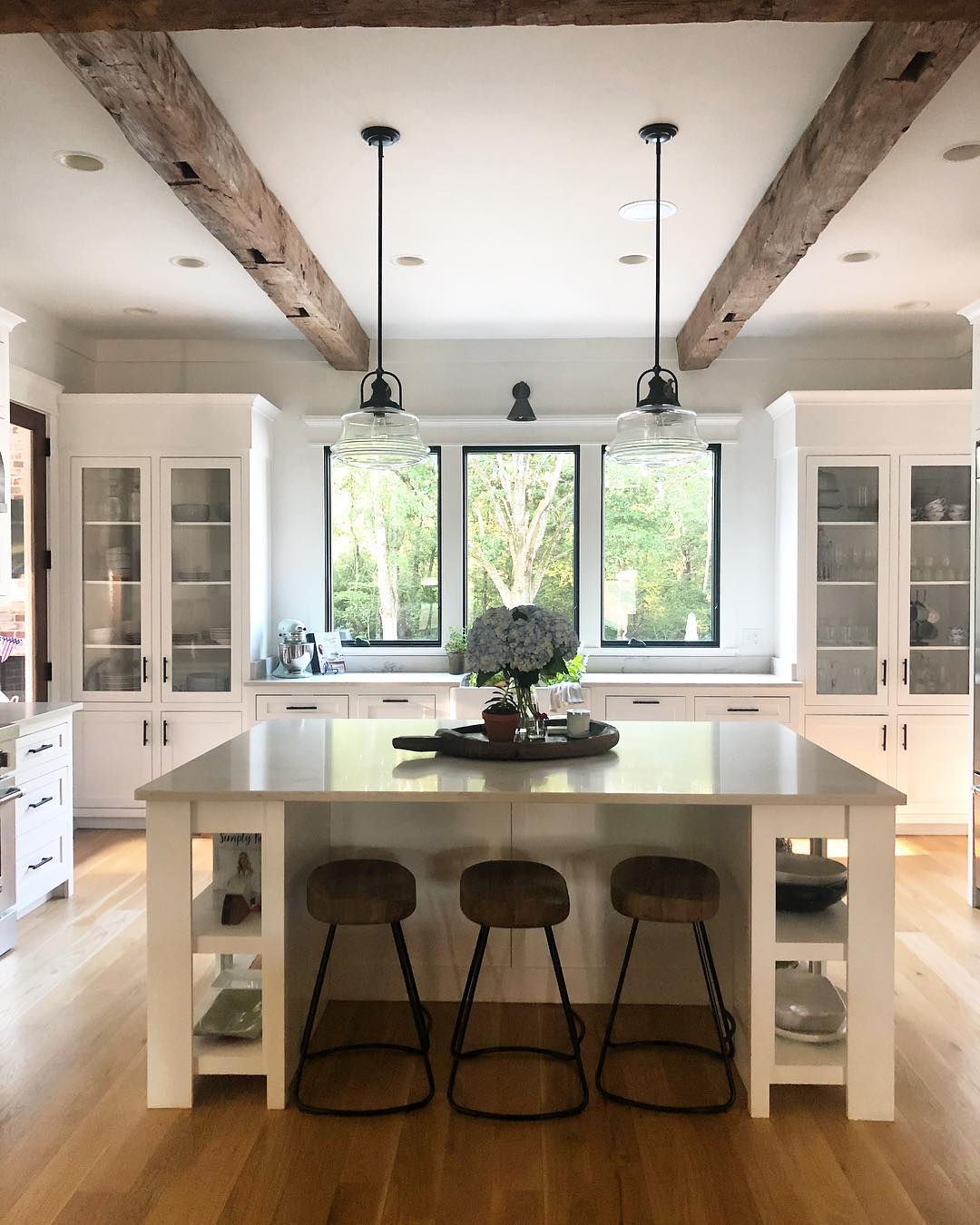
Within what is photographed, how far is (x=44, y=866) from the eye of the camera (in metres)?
4.07

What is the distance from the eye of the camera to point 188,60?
2742 mm

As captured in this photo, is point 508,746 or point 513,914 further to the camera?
point 508,746

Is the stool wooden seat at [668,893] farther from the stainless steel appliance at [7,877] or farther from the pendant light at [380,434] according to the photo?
the stainless steel appliance at [7,877]

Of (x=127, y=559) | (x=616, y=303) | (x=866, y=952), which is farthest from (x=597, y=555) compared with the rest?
(x=866, y=952)

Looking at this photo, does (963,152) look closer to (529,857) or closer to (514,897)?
(529,857)

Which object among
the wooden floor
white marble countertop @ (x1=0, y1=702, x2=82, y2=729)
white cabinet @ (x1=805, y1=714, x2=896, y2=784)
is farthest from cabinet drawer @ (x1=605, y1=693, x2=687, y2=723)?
white marble countertop @ (x1=0, y1=702, x2=82, y2=729)

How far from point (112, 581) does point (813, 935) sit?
427 centimetres

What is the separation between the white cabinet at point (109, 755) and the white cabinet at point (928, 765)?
4.08 m

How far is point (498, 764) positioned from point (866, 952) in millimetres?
1075

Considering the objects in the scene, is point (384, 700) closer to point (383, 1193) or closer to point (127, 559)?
point (127, 559)

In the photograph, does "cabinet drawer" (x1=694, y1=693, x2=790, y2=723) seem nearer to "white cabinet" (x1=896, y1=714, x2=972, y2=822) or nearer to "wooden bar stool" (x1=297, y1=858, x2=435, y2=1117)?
"white cabinet" (x1=896, y1=714, x2=972, y2=822)

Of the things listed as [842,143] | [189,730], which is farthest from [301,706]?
[842,143]

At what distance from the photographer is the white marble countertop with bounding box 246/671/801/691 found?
5297mm

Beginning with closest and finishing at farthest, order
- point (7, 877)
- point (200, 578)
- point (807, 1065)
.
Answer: point (807, 1065), point (7, 877), point (200, 578)
